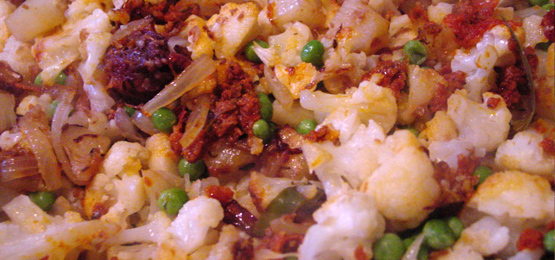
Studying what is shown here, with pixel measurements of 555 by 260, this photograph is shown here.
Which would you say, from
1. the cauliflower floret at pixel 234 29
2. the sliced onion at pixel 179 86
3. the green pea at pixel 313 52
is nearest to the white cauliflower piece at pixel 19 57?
the sliced onion at pixel 179 86

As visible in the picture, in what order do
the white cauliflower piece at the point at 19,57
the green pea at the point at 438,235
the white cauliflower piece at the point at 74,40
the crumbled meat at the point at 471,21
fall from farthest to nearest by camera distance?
the white cauliflower piece at the point at 19,57 < the white cauliflower piece at the point at 74,40 < the crumbled meat at the point at 471,21 < the green pea at the point at 438,235

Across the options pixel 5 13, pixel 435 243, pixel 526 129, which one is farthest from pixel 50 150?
pixel 526 129

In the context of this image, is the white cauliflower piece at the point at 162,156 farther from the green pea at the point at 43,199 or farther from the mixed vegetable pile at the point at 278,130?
the green pea at the point at 43,199

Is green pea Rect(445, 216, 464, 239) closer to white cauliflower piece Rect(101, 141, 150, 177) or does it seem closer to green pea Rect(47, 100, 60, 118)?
white cauliflower piece Rect(101, 141, 150, 177)

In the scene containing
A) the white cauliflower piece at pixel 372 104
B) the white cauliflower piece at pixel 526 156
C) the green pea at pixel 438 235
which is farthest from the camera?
the white cauliflower piece at pixel 372 104

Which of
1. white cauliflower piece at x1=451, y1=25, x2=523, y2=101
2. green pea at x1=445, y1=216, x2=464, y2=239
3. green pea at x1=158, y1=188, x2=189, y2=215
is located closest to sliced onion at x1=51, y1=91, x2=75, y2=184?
green pea at x1=158, y1=188, x2=189, y2=215

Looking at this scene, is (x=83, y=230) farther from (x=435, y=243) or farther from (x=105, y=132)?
(x=435, y=243)
